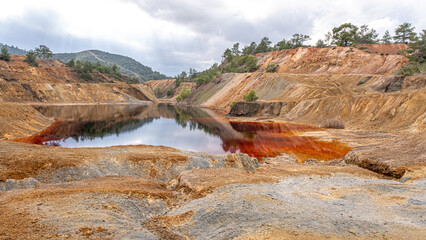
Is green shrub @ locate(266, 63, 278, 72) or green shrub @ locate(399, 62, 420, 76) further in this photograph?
green shrub @ locate(266, 63, 278, 72)

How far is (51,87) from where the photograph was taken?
79562 mm

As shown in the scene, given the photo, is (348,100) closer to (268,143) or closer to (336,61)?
(268,143)

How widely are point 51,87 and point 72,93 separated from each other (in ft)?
21.5

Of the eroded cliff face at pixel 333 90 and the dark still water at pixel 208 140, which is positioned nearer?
the dark still water at pixel 208 140

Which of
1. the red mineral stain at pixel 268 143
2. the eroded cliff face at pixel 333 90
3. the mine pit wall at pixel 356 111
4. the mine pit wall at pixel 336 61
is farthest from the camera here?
the mine pit wall at pixel 336 61

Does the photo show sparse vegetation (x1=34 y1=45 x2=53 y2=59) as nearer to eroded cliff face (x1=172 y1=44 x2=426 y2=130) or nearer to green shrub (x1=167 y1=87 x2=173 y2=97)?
green shrub (x1=167 y1=87 x2=173 y2=97)

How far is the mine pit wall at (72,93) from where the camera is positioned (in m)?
69.2

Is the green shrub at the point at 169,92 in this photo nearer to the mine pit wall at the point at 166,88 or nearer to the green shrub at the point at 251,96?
the mine pit wall at the point at 166,88

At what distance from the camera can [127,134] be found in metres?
35.2

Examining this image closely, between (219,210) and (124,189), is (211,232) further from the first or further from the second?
(124,189)

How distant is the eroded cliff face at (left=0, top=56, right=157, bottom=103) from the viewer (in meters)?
70.8

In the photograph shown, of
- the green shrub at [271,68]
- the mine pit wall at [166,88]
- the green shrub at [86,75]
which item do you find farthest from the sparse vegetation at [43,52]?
the green shrub at [271,68]

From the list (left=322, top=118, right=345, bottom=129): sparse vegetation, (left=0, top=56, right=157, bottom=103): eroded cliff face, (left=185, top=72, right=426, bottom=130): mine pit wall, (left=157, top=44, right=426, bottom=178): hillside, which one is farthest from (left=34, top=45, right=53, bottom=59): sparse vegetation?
(left=322, top=118, right=345, bottom=129): sparse vegetation

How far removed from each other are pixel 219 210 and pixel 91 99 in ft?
310
